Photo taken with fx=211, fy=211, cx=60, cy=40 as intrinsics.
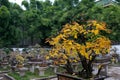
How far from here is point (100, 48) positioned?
161 inches

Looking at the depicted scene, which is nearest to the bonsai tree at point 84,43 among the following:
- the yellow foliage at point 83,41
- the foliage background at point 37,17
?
the yellow foliage at point 83,41

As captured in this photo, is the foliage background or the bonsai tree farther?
the foliage background

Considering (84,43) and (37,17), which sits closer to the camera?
(84,43)

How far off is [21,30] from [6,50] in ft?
10.3

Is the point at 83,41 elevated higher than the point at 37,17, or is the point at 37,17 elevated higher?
the point at 37,17

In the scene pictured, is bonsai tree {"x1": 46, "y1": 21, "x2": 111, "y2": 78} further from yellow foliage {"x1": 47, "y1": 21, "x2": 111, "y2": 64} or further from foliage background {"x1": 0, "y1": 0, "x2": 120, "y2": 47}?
foliage background {"x1": 0, "y1": 0, "x2": 120, "y2": 47}

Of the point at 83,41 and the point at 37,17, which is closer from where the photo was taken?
the point at 83,41

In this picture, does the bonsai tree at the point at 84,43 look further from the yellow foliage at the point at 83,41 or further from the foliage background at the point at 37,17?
the foliage background at the point at 37,17

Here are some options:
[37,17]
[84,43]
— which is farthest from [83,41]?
[37,17]

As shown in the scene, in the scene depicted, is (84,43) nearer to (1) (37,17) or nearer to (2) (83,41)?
(2) (83,41)

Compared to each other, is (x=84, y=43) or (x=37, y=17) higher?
(x=37, y=17)

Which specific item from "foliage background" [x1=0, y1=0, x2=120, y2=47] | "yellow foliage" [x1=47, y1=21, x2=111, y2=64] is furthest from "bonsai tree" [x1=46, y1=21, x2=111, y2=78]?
"foliage background" [x1=0, y1=0, x2=120, y2=47]

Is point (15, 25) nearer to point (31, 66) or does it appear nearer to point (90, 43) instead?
point (31, 66)

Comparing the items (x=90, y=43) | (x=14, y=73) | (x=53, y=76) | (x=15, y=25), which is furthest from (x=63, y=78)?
(x=15, y=25)
